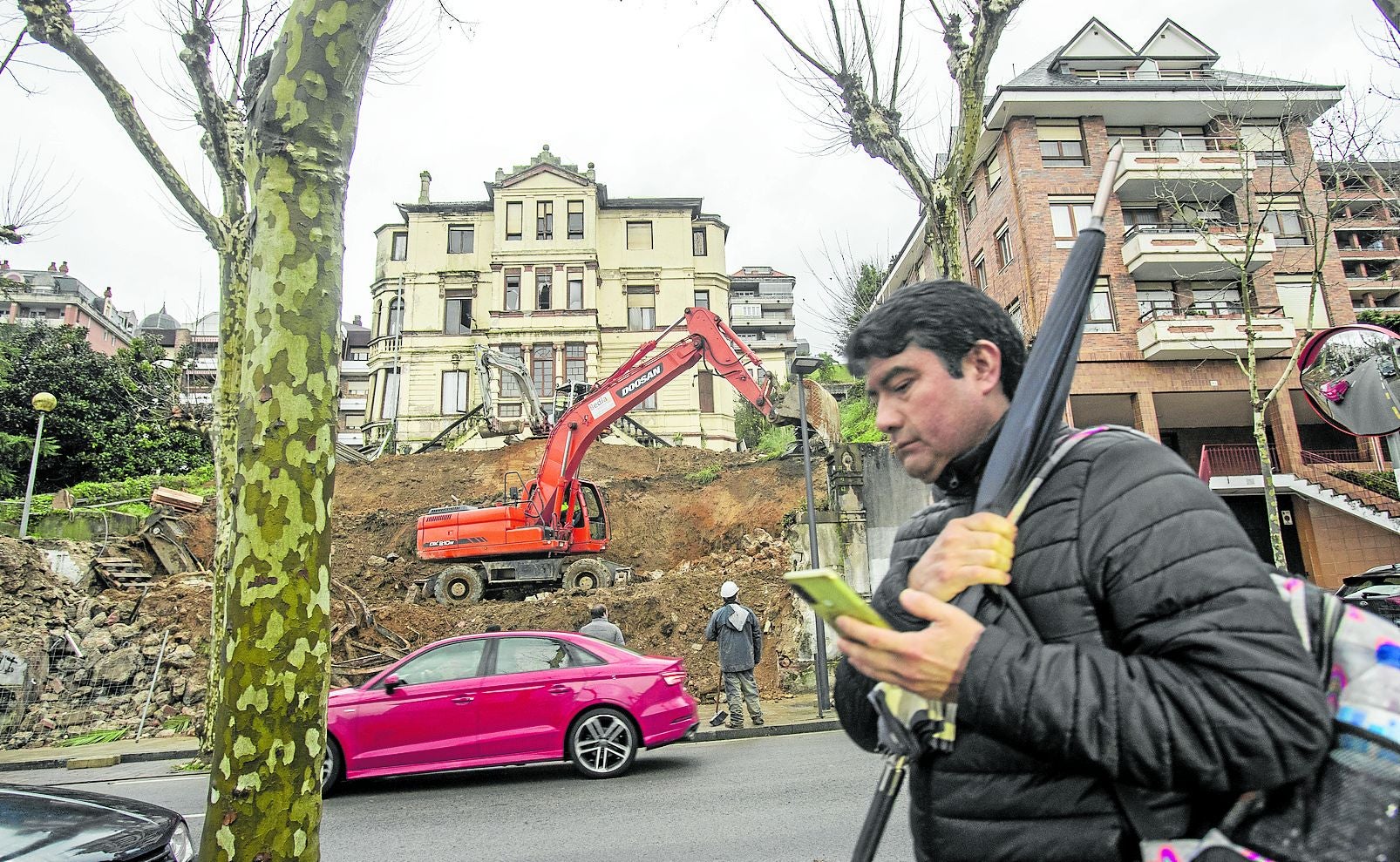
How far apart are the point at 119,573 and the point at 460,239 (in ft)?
90.6

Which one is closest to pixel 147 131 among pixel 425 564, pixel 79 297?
pixel 425 564

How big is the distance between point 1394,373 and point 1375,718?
4853 millimetres

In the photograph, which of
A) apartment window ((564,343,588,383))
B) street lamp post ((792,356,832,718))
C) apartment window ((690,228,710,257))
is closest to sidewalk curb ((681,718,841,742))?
street lamp post ((792,356,832,718))

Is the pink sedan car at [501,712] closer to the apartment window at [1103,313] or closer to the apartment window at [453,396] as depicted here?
the apartment window at [1103,313]

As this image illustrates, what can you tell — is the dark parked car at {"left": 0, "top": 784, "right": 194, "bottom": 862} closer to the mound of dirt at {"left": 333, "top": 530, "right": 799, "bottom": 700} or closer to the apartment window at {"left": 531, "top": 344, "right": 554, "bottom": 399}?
the mound of dirt at {"left": 333, "top": 530, "right": 799, "bottom": 700}

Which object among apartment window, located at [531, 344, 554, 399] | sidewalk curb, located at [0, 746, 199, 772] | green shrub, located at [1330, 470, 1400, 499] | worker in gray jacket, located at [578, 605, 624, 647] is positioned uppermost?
apartment window, located at [531, 344, 554, 399]

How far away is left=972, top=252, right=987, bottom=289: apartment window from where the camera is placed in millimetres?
29922

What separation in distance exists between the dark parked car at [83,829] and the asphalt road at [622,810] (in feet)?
5.52

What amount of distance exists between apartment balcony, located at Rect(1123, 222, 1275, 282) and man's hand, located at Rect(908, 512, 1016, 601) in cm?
2856

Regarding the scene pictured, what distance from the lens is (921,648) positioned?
3.89 ft

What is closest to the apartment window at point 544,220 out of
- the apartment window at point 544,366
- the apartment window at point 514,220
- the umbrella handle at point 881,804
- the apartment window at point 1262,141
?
the apartment window at point 514,220

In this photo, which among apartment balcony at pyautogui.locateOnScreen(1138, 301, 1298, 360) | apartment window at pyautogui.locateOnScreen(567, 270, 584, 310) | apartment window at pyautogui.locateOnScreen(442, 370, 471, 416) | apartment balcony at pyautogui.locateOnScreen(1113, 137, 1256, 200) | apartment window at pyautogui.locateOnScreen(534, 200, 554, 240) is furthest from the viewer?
apartment window at pyautogui.locateOnScreen(534, 200, 554, 240)

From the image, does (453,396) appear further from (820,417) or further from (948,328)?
(948,328)

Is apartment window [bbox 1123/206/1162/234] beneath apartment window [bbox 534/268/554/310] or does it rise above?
beneath
